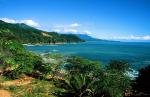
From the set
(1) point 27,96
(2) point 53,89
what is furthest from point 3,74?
(1) point 27,96

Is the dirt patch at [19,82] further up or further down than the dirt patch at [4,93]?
further down

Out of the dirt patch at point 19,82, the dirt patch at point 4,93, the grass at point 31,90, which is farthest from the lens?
the dirt patch at point 19,82

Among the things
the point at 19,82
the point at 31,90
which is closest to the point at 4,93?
the point at 31,90

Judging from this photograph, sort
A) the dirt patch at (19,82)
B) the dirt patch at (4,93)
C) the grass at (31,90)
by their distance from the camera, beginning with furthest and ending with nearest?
1. the dirt patch at (19,82)
2. the grass at (31,90)
3. the dirt patch at (4,93)

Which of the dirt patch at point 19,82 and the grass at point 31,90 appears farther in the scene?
the dirt patch at point 19,82

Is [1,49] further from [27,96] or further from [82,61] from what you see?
[82,61]

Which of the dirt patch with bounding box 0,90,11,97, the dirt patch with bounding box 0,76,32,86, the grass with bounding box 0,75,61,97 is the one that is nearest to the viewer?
the dirt patch with bounding box 0,90,11,97

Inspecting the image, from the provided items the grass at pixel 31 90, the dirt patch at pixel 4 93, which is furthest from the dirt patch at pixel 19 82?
the dirt patch at pixel 4 93

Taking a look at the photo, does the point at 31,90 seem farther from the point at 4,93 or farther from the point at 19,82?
the point at 19,82

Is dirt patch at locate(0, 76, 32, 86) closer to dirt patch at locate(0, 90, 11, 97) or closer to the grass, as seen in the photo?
the grass

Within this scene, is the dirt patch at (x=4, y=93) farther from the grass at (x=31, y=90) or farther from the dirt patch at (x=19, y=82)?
the dirt patch at (x=19, y=82)

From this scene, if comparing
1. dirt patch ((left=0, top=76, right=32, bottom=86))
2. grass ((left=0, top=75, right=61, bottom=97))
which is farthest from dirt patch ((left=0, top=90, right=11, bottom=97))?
dirt patch ((left=0, top=76, right=32, bottom=86))
